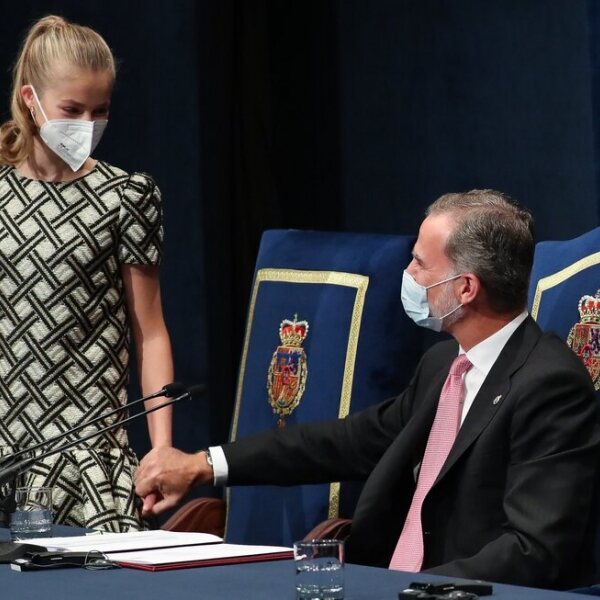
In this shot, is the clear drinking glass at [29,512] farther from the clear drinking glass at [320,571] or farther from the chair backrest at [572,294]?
the chair backrest at [572,294]

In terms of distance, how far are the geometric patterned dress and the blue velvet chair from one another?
2.51ft

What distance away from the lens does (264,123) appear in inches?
181

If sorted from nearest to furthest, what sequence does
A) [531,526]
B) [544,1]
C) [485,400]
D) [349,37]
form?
[531,526] < [485,400] < [544,1] < [349,37]

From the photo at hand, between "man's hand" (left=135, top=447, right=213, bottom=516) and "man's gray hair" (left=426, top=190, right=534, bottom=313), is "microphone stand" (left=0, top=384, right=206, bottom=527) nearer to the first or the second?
"man's hand" (left=135, top=447, right=213, bottom=516)

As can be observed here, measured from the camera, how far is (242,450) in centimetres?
297

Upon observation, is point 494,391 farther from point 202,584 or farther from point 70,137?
point 70,137

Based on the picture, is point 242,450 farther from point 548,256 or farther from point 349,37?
point 349,37

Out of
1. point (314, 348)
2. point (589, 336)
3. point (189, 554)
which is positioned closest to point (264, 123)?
point (314, 348)

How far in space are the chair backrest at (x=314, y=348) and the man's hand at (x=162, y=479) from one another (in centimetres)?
53

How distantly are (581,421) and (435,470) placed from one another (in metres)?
0.34

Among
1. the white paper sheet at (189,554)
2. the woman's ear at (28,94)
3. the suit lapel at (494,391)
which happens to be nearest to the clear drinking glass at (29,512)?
the white paper sheet at (189,554)

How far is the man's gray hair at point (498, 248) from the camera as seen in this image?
2660 millimetres

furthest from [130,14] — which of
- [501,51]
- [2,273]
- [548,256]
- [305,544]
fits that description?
[305,544]

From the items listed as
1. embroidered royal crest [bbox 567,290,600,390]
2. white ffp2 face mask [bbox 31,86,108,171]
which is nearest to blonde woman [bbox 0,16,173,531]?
white ffp2 face mask [bbox 31,86,108,171]
